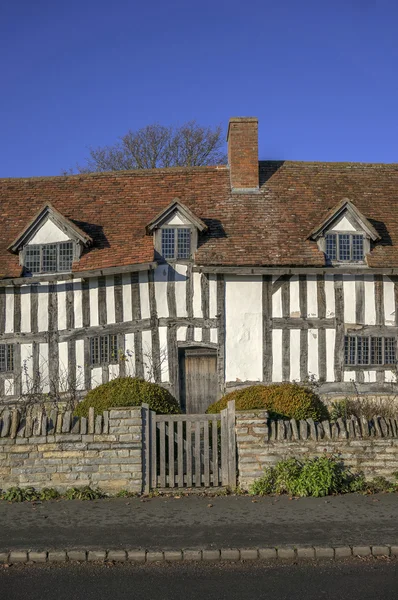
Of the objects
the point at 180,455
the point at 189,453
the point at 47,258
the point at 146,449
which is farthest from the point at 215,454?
the point at 47,258

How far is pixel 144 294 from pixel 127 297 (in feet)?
1.41

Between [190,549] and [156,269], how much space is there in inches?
393

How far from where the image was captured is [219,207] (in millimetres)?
17641

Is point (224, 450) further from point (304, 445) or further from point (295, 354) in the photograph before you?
point (295, 354)

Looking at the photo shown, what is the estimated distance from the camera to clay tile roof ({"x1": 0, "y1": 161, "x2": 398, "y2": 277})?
53.3ft

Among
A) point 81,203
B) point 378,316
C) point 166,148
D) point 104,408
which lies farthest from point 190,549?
point 166,148

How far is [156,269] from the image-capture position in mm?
16141

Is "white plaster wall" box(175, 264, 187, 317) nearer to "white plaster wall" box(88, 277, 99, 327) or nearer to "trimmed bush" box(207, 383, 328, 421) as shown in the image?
"white plaster wall" box(88, 277, 99, 327)

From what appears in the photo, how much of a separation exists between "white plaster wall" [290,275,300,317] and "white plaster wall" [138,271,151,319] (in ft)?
11.7

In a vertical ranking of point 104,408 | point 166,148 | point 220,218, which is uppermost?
point 166,148

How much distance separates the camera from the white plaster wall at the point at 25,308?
1622 cm

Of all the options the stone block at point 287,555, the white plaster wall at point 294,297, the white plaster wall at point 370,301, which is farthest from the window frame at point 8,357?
the stone block at point 287,555

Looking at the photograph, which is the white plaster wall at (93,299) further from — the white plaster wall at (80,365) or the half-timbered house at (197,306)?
the white plaster wall at (80,365)

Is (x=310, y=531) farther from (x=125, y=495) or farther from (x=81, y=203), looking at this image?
(x=81, y=203)
